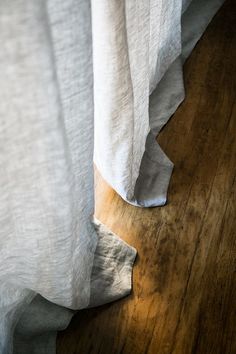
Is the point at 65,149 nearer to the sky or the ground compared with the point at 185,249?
nearer to the sky

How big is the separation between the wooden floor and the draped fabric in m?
0.05

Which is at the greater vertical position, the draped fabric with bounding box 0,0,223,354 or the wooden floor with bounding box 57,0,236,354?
the draped fabric with bounding box 0,0,223,354

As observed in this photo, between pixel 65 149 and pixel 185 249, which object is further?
pixel 185 249

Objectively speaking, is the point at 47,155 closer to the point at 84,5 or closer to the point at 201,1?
the point at 84,5

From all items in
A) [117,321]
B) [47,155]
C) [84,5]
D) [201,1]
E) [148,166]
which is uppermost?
[84,5]

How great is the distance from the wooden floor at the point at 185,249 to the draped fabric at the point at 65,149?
0.05 meters

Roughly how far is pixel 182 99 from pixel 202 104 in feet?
0.24

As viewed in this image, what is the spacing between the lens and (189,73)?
4.89 ft

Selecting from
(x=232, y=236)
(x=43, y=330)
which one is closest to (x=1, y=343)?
(x=43, y=330)

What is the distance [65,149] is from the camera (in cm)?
53

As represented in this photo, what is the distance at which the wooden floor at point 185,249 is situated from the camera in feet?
2.97

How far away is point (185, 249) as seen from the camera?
1.05 metres

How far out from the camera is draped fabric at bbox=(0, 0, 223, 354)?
1.46 ft

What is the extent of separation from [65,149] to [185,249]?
63 cm
